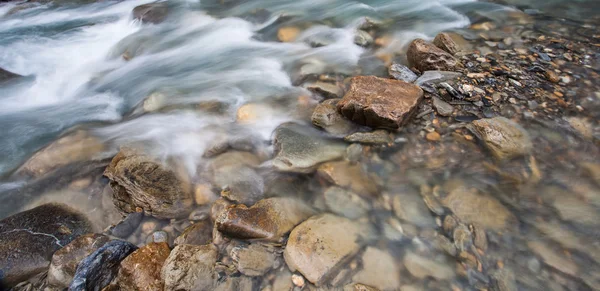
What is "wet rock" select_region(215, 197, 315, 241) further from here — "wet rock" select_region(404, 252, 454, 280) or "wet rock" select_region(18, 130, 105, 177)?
"wet rock" select_region(18, 130, 105, 177)

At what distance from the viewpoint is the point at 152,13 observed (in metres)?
8.16

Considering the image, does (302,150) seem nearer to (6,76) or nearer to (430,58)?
(430,58)

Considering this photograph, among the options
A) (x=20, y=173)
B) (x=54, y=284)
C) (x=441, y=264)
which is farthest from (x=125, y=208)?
(x=441, y=264)

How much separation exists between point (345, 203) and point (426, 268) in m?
0.92

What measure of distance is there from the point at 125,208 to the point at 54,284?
34.1 inches

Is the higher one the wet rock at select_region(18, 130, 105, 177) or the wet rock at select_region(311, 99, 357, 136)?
the wet rock at select_region(311, 99, 357, 136)

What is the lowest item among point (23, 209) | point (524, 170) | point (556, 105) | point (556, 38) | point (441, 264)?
point (23, 209)

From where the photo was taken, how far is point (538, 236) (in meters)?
2.90

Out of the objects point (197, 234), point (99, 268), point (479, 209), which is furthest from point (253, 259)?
point (479, 209)

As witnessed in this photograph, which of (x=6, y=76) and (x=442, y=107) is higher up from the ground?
(x=442, y=107)

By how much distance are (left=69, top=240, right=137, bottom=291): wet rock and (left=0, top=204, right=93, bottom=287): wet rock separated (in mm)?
632

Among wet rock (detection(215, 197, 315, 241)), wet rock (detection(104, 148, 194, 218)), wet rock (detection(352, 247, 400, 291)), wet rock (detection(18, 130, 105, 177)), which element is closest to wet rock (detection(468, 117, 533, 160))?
wet rock (detection(352, 247, 400, 291))

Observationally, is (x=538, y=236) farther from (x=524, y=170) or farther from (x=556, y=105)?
(x=556, y=105)

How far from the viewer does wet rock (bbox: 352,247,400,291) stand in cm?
267
